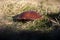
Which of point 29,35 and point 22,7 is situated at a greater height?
point 22,7

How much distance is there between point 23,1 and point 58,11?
1.18 m

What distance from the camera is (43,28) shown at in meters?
5.36

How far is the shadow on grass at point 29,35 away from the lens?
4.70 meters

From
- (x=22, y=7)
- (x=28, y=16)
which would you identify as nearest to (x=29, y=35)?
(x=28, y=16)

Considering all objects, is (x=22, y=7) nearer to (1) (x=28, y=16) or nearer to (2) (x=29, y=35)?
(1) (x=28, y=16)

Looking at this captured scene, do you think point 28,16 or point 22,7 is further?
point 22,7

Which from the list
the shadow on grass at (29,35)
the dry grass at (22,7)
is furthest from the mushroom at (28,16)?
the shadow on grass at (29,35)

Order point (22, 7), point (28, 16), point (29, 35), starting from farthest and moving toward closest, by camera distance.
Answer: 1. point (22, 7)
2. point (28, 16)
3. point (29, 35)

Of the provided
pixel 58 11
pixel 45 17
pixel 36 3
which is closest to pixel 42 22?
pixel 45 17

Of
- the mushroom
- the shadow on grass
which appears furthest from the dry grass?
the shadow on grass

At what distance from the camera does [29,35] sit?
485 centimetres

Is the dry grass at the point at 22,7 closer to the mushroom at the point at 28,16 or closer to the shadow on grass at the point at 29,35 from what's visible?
the mushroom at the point at 28,16

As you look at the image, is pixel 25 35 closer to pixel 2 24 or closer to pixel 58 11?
pixel 2 24

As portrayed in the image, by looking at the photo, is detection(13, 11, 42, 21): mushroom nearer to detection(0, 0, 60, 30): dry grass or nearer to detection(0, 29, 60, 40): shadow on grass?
detection(0, 0, 60, 30): dry grass
